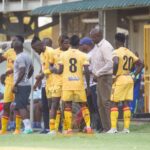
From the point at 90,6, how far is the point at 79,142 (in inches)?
289

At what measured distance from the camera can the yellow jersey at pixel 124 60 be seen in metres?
16.1

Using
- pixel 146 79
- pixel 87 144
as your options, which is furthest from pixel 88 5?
pixel 87 144

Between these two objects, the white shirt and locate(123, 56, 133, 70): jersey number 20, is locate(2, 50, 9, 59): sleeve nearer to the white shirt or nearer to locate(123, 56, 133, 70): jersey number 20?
the white shirt

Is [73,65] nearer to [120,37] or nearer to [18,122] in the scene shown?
[120,37]

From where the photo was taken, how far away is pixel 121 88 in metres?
16.2

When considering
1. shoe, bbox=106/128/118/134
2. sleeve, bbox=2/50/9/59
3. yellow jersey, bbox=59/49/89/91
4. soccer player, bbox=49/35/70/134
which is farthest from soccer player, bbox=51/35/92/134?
sleeve, bbox=2/50/9/59

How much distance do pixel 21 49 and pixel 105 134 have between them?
2880mm

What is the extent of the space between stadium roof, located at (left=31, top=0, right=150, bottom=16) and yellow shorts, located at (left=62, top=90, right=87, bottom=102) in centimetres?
432

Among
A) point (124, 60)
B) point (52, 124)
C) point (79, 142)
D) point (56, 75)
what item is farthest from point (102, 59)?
point (79, 142)

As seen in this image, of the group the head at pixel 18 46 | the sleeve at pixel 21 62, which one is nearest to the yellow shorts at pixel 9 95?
the sleeve at pixel 21 62

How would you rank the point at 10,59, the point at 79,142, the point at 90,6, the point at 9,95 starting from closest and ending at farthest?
the point at 79,142 < the point at 9,95 < the point at 10,59 < the point at 90,6

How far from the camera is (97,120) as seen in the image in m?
17.0

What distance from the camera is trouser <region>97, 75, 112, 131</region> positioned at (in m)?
16.2

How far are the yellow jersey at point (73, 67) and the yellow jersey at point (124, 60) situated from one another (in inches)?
30.0
